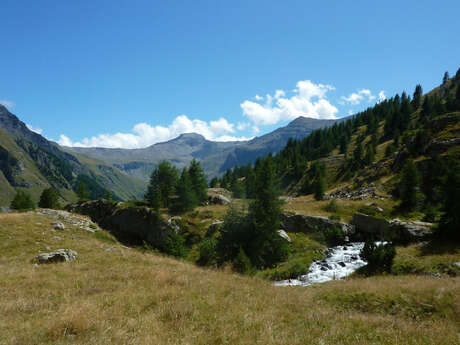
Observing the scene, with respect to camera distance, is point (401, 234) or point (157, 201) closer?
point (401, 234)

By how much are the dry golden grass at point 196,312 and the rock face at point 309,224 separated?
2334 cm

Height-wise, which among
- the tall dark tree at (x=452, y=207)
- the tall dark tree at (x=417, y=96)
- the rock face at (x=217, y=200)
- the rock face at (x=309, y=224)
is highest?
the tall dark tree at (x=417, y=96)

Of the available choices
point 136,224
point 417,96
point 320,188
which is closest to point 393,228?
point 320,188

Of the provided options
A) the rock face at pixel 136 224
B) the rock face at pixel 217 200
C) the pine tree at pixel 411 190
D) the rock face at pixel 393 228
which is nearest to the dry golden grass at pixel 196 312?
the rock face at pixel 393 228

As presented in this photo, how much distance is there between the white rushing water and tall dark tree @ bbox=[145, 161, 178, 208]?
127 ft

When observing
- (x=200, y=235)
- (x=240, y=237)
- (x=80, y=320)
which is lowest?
(x=200, y=235)

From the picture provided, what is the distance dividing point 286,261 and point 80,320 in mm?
24060

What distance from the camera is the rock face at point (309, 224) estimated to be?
3425 centimetres

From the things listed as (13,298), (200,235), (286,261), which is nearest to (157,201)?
(200,235)

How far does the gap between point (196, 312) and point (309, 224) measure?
104 feet

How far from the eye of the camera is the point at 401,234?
26.5 meters

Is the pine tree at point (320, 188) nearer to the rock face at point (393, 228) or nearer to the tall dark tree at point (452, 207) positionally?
the rock face at point (393, 228)

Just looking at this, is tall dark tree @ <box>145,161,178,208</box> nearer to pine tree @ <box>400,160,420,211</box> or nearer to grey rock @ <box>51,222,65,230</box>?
grey rock @ <box>51,222,65,230</box>

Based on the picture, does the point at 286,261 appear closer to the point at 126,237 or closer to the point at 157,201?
the point at 157,201
